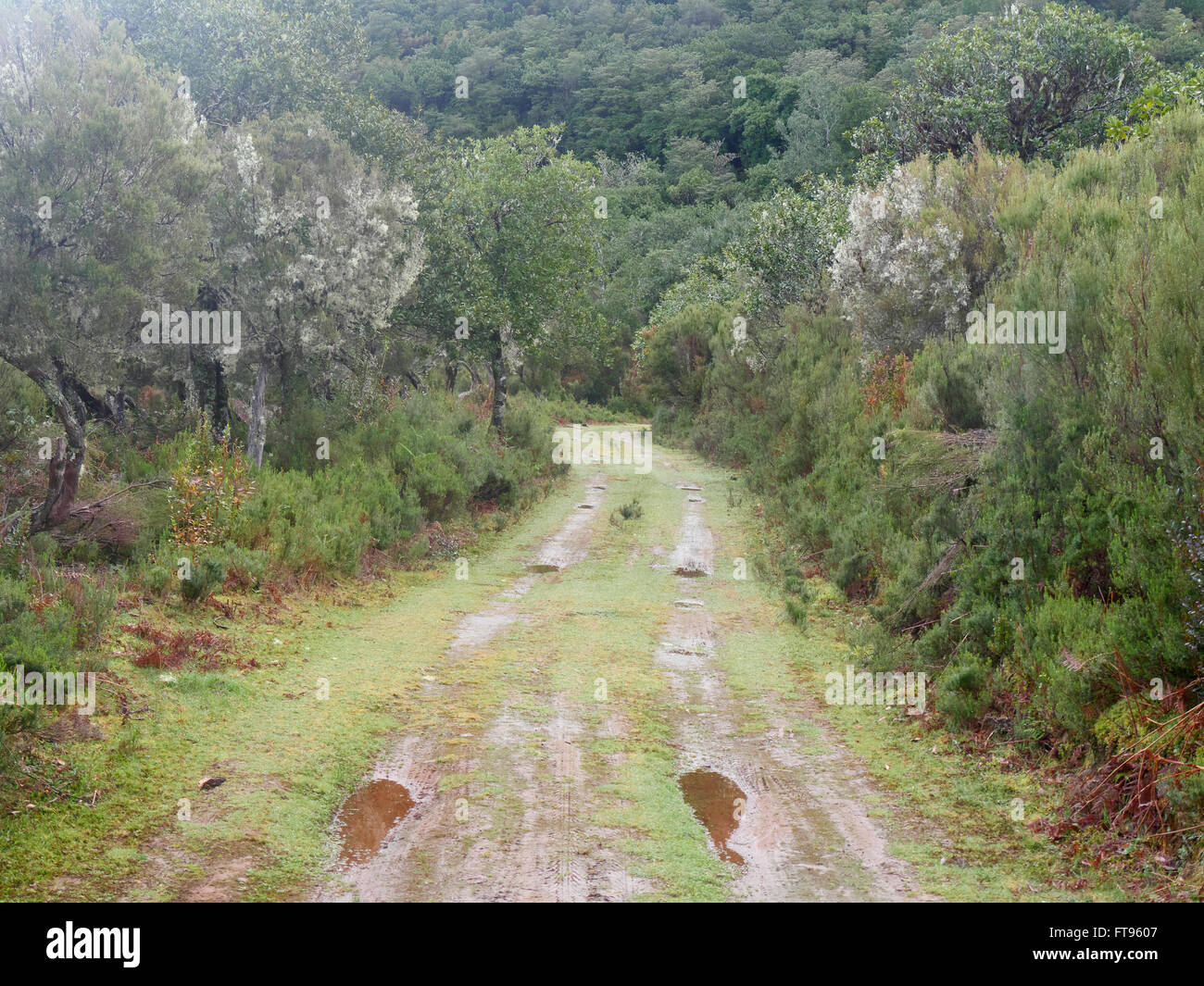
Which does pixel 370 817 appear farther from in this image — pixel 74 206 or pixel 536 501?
pixel 536 501

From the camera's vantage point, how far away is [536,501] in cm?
2305

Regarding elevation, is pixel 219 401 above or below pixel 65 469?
above

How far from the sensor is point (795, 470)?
842 inches

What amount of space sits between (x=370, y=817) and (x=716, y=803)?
2.42 metres

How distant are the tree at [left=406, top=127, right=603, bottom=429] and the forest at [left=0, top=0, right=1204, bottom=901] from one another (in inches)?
4.9

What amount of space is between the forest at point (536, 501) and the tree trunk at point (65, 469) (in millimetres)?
59

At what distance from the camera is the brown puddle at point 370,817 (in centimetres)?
549

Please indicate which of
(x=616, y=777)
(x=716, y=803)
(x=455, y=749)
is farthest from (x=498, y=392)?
(x=716, y=803)

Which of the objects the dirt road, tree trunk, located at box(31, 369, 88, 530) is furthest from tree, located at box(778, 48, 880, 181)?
tree trunk, located at box(31, 369, 88, 530)

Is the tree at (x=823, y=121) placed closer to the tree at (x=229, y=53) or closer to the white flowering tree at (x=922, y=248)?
the white flowering tree at (x=922, y=248)

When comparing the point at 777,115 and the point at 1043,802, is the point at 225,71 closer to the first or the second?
the point at 1043,802

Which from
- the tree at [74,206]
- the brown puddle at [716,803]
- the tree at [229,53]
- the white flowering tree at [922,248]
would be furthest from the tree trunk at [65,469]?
the white flowering tree at [922,248]
